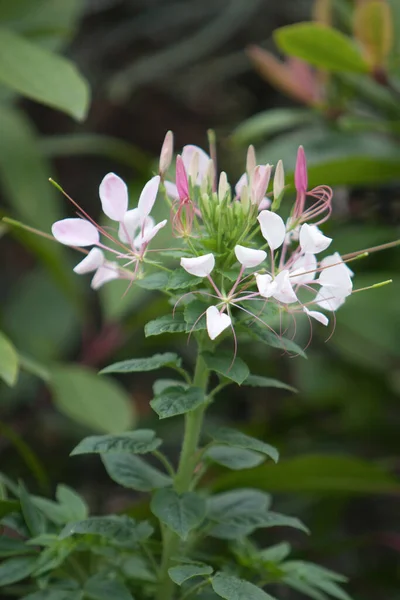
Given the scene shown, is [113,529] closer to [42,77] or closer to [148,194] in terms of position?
[148,194]

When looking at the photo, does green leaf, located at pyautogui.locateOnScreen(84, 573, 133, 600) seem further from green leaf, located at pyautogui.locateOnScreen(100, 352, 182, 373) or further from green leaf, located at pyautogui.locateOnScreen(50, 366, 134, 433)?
green leaf, located at pyautogui.locateOnScreen(50, 366, 134, 433)

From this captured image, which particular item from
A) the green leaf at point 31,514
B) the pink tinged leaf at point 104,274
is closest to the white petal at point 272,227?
the pink tinged leaf at point 104,274

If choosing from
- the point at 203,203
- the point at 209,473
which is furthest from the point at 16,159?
the point at 203,203

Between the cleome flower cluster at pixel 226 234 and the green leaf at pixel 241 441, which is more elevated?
the cleome flower cluster at pixel 226 234

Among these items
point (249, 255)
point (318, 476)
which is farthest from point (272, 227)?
point (318, 476)

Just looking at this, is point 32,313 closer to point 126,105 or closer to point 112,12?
point 126,105

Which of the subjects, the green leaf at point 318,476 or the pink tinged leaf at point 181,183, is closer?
the pink tinged leaf at point 181,183

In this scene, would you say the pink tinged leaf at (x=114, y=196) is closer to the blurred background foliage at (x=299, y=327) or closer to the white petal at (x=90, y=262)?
the white petal at (x=90, y=262)
